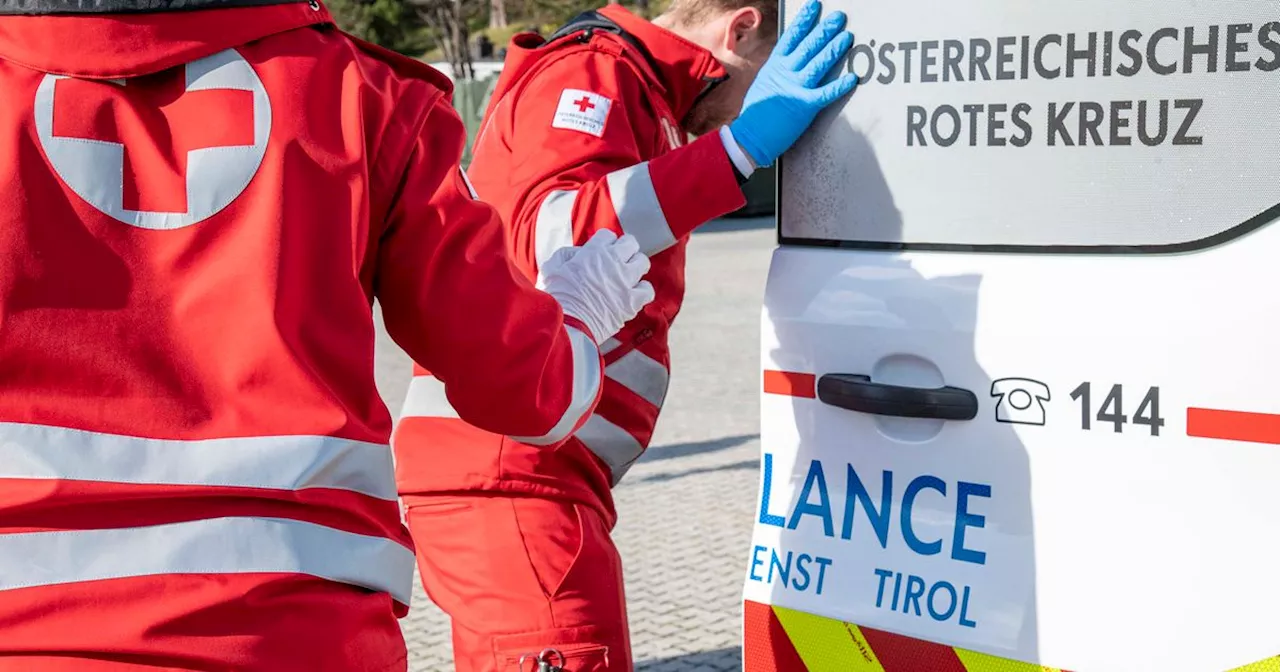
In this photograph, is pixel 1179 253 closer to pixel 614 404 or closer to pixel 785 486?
pixel 785 486

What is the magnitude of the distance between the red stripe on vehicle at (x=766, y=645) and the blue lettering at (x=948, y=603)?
9.8 inches

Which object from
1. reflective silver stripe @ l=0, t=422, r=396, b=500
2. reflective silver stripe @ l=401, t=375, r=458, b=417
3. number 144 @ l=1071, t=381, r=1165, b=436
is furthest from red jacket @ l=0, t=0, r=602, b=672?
reflective silver stripe @ l=401, t=375, r=458, b=417

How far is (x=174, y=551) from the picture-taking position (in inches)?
55.8

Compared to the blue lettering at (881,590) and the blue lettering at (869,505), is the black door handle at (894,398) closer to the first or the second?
the blue lettering at (869,505)

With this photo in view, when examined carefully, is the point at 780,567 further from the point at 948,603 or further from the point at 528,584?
the point at 528,584

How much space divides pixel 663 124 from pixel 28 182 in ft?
5.61

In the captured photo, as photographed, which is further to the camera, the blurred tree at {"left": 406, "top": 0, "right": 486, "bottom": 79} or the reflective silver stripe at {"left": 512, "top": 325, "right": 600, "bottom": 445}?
the blurred tree at {"left": 406, "top": 0, "right": 486, "bottom": 79}

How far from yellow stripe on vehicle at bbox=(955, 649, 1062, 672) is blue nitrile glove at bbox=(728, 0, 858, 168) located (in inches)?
32.9

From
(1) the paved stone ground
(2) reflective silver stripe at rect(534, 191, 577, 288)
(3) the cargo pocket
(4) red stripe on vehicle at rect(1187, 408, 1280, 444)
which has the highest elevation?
(2) reflective silver stripe at rect(534, 191, 577, 288)

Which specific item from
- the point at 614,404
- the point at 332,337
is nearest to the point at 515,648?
the point at 614,404

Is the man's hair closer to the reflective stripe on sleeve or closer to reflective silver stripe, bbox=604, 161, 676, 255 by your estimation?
reflective silver stripe, bbox=604, 161, 676, 255

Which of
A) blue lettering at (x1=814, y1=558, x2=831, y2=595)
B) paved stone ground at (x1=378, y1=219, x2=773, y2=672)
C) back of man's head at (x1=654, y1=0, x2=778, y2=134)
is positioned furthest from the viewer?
paved stone ground at (x1=378, y1=219, x2=773, y2=672)

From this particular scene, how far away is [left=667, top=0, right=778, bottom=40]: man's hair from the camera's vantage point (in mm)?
3031

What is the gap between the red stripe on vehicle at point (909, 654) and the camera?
6.51ft
